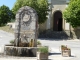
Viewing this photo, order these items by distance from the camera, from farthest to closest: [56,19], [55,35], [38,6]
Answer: [56,19]
[55,35]
[38,6]

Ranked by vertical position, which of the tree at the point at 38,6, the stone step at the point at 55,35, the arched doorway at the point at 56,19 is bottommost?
the stone step at the point at 55,35

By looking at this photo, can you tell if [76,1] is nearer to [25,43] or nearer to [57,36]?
[57,36]

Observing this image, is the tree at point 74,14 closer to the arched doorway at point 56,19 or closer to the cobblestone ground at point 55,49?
the cobblestone ground at point 55,49

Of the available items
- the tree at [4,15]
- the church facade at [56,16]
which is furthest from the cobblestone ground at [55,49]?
the tree at [4,15]

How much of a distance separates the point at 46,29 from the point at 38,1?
5440mm

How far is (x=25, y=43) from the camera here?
16.0 metres

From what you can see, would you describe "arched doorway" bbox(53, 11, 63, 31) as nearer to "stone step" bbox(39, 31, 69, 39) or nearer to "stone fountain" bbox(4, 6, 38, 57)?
"stone step" bbox(39, 31, 69, 39)

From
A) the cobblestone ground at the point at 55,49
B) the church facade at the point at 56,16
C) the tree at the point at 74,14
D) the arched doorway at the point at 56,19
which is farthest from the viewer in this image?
the arched doorway at the point at 56,19

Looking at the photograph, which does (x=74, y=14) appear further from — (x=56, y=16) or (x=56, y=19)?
(x=56, y=19)

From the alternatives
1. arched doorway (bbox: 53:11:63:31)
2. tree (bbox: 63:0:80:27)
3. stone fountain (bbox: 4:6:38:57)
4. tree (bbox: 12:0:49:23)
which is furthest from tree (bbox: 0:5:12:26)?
stone fountain (bbox: 4:6:38:57)

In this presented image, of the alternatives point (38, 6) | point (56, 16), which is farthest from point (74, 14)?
point (56, 16)

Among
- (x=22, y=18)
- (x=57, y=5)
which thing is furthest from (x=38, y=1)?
(x=22, y=18)

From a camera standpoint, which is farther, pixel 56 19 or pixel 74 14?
pixel 56 19

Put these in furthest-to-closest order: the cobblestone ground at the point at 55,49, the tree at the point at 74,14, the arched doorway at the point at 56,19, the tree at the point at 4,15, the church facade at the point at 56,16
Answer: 1. the tree at the point at 4,15
2. the arched doorway at the point at 56,19
3. the church facade at the point at 56,16
4. the tree at the point at 74,14
5. the cobblestone ground at the point at 55,49
